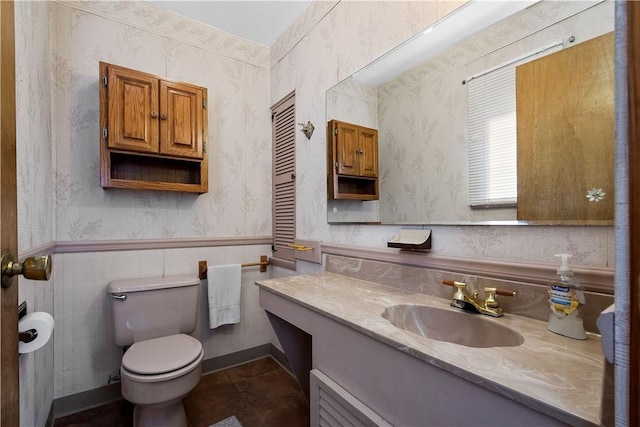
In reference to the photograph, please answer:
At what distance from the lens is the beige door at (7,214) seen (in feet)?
1.63

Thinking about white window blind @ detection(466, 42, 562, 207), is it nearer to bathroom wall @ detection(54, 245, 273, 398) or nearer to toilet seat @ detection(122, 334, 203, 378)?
toilet seat @ detection(122, 334, 203, 378)

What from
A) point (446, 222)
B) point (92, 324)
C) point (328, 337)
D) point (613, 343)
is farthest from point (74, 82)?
point (613, 343)

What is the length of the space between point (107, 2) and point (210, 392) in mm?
2529

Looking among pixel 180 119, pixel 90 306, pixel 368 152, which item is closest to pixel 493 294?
pixel 368 152

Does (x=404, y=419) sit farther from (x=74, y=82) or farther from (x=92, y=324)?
(x=74, y=82)

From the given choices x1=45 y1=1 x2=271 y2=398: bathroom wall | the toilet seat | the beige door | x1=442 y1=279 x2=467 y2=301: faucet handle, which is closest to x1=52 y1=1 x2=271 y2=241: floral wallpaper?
x1=45 y1=1 x2=271 y2=398: bathroom wall

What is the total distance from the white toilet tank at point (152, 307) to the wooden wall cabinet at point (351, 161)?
3.65 ft

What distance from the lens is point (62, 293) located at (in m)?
1.64

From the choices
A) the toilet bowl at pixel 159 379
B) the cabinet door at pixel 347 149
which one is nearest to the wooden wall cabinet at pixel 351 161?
the cabinet door at pixel 347 149

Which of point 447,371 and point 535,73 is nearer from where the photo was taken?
point 447,371

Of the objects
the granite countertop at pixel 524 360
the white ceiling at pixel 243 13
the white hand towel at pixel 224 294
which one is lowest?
the white hand towel at pixel 224 294

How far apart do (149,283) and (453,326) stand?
165 centimetres

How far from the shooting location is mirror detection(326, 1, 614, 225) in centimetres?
86

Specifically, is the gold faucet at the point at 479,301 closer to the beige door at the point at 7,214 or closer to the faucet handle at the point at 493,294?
the faucet handle at the point at 493,294
